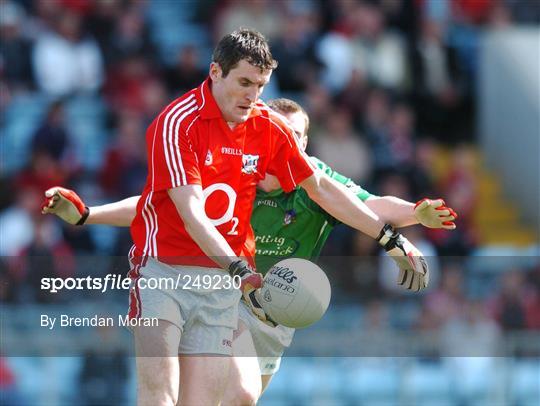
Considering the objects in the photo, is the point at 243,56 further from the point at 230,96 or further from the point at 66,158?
the point at 66,158

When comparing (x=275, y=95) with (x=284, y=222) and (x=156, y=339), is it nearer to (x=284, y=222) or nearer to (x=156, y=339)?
(x=284, y=222)

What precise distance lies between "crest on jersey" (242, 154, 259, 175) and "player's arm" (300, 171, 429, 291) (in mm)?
401

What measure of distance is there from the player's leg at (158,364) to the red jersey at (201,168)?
1.29 ft

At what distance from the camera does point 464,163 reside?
1474 centimetres

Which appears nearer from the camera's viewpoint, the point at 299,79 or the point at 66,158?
the point at 66,158

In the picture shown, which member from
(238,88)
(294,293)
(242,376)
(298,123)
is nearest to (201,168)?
(238,88)

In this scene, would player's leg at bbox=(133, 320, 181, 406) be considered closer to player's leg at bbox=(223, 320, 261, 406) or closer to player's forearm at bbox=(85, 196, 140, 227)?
player's leg at bbox=(223, 320, 261, 406)

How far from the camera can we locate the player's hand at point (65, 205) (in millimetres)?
7180

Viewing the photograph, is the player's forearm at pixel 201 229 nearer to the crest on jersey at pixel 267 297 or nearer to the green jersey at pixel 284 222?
the crest on jersey at pixel 267 297

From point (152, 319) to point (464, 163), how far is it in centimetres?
863

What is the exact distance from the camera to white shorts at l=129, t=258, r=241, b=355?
6.66 meters

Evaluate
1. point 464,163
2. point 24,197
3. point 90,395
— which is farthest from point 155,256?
point 464,163

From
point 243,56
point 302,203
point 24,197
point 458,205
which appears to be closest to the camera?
point 243,56

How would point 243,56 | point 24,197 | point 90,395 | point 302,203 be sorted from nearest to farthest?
point 243,56, point 302,203, point 90,395, point 24,197
